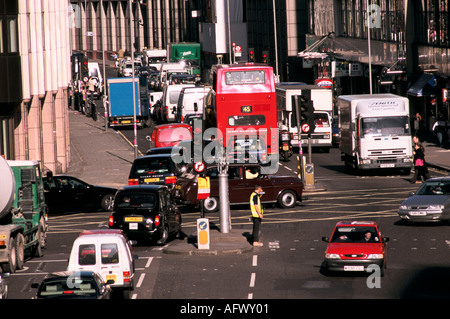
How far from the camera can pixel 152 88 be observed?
313ft

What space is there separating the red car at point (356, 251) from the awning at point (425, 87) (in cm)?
3903

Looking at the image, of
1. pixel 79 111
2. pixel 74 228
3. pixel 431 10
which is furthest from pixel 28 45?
pixel 79 111

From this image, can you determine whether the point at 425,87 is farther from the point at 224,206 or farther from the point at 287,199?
the point at 224,206

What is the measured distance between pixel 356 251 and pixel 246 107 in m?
19.0

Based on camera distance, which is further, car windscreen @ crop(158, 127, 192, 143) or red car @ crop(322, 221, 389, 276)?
car windscreen @ crop(158, 127, 192, 143)

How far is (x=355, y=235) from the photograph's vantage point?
2300 cm

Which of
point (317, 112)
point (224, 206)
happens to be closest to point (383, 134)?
point (317, 112)

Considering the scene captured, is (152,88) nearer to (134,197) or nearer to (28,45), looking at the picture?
(28,45)

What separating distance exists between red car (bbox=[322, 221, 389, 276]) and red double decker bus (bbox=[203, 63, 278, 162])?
56.9ft

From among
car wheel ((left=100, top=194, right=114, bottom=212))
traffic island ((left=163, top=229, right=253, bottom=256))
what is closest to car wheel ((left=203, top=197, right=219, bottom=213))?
car wheel ((left=100, top=194, right=114, bottom=212))

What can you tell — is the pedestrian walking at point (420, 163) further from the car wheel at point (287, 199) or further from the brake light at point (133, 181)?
A: the brake light at point (133, 181)

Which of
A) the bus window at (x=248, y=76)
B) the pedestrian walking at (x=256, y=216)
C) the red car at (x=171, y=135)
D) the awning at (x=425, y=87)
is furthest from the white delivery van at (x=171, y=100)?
the pedestrian walking at (x=256, y=216)

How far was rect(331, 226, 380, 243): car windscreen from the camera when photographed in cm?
2278

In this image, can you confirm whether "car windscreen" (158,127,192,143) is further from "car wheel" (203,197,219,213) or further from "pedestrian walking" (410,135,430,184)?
"car wheel" (203,197,219,213)
